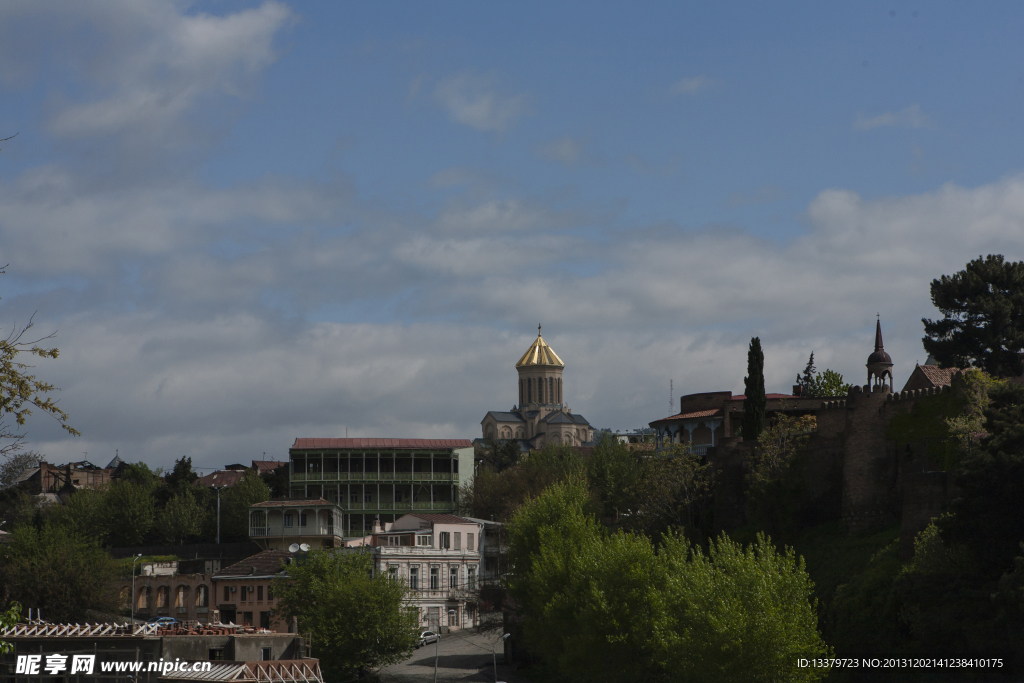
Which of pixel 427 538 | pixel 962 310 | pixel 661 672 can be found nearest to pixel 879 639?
pixel 661 672

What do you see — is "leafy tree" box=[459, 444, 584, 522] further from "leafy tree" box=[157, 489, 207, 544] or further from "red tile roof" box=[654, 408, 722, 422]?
"leafy tree" box=[157, 489, 207, 544]

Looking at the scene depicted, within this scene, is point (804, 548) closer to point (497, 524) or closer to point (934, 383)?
point (934, 383)

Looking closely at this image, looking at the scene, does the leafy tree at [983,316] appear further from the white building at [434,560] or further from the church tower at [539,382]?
the church tower at [539,382]

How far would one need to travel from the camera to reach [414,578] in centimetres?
7550

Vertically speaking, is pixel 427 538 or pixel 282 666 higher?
pixel 427 538

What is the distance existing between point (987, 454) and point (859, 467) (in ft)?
45.0

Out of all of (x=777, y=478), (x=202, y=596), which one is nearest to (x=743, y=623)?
(x=777, y=478)

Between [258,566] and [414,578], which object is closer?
[414,578]

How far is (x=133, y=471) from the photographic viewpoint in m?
122

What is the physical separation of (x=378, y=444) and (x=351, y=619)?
43.8 m

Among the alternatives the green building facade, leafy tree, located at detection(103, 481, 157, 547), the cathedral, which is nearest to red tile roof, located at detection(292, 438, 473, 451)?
the green building facade

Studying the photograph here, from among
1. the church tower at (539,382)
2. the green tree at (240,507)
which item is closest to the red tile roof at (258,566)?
the green tree at (240,507)

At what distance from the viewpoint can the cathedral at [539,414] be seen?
18262cm

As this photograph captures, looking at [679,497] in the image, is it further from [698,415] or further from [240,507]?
[240,507]
